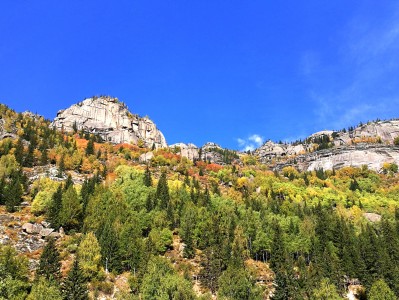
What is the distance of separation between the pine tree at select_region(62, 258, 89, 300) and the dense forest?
17cm

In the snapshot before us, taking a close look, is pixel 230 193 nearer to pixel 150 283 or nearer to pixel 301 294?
pixel 301 294

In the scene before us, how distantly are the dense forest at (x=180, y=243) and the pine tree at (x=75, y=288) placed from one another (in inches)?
6.7

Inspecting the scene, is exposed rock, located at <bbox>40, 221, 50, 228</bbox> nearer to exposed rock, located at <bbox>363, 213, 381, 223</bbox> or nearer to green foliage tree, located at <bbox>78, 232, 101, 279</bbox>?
green foliage tree, located at <bbox>78, 232, 101, 279</bbox>

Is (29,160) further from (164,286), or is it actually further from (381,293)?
(381,293)

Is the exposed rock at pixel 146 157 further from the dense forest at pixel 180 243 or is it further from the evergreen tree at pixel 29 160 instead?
the evergreen tree at pixel 29 160

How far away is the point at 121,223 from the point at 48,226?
59.8 feet

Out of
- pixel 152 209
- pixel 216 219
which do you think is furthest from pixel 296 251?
pixel 152 209

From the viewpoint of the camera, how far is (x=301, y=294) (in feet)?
223

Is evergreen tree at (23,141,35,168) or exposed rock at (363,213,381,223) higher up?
evergreen tree at (23,141,35,168)

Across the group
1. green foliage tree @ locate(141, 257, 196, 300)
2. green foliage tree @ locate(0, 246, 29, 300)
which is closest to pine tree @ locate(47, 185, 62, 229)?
green foliage tree @ locate(0, 246, 29, 300)

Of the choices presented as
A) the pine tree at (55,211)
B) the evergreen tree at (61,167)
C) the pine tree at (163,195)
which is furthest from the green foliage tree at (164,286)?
the evergreen tree at (61,167)

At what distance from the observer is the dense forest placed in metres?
62.5

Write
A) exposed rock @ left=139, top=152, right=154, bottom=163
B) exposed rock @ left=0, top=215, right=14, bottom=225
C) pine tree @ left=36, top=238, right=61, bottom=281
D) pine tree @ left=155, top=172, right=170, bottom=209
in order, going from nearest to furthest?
1. pine tree @ left=36, top=238, right=61, bottom=281
2. exposed rock @ left=0, top=215, right=14, bottom=225
3. pine tree @ left=155, top=172, right=170, bottom=209
4. exposed rock @ left=139, top=152, right=154, bottom=163

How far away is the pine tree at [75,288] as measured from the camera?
57469 millimetres
